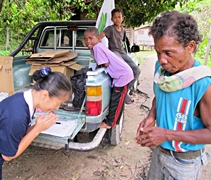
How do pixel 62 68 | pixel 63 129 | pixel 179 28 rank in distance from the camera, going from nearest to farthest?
pixel 179 28
pixel 63 129
pixel 62 68

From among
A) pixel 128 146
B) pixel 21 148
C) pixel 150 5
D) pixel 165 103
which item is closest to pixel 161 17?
pixel 165 103

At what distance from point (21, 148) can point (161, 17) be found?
3.98 ft

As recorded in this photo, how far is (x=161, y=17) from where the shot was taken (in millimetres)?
1100

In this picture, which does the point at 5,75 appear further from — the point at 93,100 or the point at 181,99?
the point at 181,99

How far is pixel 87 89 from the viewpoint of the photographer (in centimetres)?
219

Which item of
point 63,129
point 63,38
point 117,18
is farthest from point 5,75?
point 117,18

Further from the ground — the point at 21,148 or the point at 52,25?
the point at 52,25

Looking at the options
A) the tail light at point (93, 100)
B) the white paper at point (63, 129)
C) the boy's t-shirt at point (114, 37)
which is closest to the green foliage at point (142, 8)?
the boy's t-shirt at point (114, 37)

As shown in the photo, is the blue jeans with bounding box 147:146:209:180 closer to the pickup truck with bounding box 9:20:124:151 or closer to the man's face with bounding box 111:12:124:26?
the pickup truck with bounding box 9:20:124:151

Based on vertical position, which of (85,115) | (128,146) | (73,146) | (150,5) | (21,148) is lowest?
(128,146)

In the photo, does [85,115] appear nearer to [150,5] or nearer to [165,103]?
[165,103]

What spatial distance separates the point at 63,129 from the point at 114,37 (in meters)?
2.17

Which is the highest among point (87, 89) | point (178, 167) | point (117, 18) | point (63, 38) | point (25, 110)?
point (117, 18)

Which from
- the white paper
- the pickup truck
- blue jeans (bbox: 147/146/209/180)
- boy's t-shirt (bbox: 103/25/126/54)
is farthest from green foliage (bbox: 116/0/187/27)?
blue jeans (bbox: 147/146/209/180)
